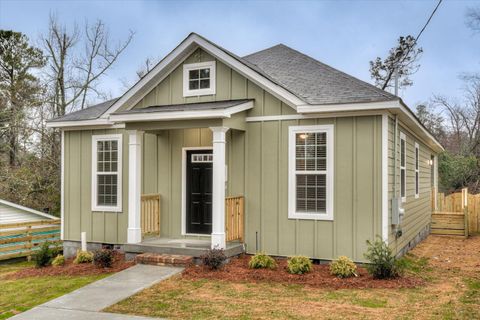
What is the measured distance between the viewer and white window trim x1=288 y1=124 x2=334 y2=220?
8.66m

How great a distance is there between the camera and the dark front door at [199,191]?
1005 centimetres

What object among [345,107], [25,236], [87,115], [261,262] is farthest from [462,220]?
[25,236]

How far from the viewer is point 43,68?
71.1 ft

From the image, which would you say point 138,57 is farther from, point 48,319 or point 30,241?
point 48,319

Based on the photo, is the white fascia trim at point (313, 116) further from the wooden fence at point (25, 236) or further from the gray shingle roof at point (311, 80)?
the wooden fence at point (25, 236)

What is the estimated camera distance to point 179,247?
351 inches

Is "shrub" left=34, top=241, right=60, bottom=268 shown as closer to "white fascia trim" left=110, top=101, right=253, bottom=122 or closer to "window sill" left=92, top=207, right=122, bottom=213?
"window sill" left=92, top=207, right=122, bottom=213

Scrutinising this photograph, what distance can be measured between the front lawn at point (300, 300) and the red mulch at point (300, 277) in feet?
0.31

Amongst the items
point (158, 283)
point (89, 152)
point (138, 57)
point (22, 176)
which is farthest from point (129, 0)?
point (158, 283)

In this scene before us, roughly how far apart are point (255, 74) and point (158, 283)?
14.8 feet

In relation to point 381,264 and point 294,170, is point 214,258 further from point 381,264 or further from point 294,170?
point 381,264

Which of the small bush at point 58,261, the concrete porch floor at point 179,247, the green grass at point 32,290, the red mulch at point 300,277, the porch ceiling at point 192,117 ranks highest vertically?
the porch ceiling at point 192,117

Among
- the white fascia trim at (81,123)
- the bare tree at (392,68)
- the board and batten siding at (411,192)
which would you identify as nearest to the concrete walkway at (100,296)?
Result: the white fascia trim at (81,123)

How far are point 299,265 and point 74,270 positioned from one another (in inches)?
179
